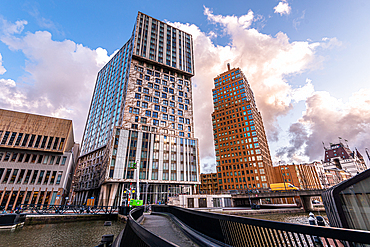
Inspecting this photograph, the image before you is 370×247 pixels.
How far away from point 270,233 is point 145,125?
5979 centimetres

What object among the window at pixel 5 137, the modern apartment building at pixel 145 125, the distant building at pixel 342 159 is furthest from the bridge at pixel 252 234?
the distant building at pixel 342 159

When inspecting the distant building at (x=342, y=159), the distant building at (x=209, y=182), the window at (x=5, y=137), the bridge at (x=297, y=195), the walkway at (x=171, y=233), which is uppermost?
the distant building at (x=342, y=159)

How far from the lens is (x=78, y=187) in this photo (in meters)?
82.9

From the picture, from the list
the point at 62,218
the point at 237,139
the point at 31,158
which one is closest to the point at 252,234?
the point at 62,218

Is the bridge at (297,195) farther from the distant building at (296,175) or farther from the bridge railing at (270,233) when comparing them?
the distant building at (296,175)

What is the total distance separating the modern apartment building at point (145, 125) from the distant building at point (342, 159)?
531 feet

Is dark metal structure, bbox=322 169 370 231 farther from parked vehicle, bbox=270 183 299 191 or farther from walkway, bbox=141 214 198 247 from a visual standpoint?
parked vehicle, bbox=270 183 299 191

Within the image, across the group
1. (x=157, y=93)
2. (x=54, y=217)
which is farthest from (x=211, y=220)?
(x=157, y=93)

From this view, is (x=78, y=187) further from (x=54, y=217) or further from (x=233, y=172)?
(x=233, y=172)

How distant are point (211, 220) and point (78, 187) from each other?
93395 mm

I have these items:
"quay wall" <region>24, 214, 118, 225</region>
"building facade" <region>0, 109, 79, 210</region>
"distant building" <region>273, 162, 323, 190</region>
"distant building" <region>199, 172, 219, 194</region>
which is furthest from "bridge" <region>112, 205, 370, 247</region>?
"distant building" <region>199, 172, 219, 194</region>

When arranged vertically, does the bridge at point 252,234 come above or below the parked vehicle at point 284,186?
below

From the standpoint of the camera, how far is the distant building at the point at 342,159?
514 ft

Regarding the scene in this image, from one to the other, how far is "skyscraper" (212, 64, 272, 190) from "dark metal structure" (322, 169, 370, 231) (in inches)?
3539
